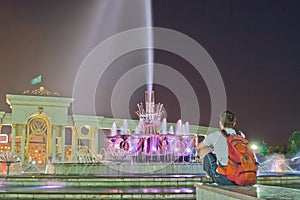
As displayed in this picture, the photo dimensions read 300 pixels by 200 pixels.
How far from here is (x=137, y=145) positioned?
17047mm

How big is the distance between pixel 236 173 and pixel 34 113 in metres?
34.3

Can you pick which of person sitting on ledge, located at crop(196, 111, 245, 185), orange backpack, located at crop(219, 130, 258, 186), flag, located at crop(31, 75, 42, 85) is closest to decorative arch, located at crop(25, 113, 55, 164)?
flag, located at crop(31, 75, 42, 85)

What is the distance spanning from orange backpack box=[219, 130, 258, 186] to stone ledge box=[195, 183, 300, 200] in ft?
0.40

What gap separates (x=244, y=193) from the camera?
124 inches

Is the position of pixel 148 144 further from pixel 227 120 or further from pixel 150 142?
pixel 227 120

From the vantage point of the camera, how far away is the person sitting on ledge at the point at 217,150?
3.96 m

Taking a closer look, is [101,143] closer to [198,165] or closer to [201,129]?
[201,129]

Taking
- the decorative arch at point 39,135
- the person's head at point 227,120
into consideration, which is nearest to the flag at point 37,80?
the decorative arch at point 39,135

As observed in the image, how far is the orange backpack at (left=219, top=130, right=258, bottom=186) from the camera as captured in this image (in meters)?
3.88

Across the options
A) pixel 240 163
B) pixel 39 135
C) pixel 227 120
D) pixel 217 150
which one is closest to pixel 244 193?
pixel 240 163

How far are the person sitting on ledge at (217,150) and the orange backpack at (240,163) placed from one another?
5 cm

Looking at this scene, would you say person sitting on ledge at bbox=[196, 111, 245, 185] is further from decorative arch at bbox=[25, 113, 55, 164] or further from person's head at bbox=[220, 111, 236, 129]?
decorative arch at bbox=[25, 113, 55, 164]

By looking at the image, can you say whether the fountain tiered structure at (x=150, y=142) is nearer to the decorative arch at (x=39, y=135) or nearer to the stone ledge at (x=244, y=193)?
the stone ledge at (x=244, y=193)

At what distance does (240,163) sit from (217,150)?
0.83ft
